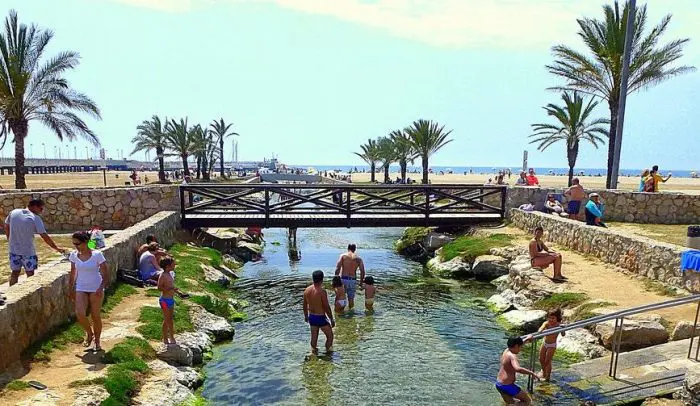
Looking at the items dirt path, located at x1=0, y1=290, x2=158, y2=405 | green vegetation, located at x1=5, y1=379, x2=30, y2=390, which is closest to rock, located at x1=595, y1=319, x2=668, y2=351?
dirt path, located at x1=0, y1=290, x2=158, y2=405

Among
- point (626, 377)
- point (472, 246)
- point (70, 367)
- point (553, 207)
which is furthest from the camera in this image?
point (553, 207)

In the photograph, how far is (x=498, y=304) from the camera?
46.3ft

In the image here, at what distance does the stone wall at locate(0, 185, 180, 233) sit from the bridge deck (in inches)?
53.9

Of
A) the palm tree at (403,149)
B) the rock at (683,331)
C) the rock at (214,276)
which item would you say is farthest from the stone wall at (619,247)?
the palm tree at (403,149)

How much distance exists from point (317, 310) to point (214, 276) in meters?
6.86

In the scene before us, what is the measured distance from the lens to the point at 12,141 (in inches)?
992

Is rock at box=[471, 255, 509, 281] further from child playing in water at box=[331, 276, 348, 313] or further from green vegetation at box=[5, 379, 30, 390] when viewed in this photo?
green vegetation at box=[5, 379, 30, 390]

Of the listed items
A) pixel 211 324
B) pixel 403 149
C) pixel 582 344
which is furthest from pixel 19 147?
pixel 403 149

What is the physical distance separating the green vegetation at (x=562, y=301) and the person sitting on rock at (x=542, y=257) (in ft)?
3.76

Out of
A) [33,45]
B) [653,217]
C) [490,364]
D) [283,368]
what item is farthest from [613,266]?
[33,45]

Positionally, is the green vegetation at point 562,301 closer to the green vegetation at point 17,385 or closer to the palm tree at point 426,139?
the green vegetation at point 17,385

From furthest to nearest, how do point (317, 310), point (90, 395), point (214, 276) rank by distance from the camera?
point (214, 276) < point (317, 310) < point (90, 395)

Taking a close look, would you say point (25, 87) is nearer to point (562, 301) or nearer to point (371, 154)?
point (562, 301)

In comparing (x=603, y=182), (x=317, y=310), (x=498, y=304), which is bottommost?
(x=498, y=304)
